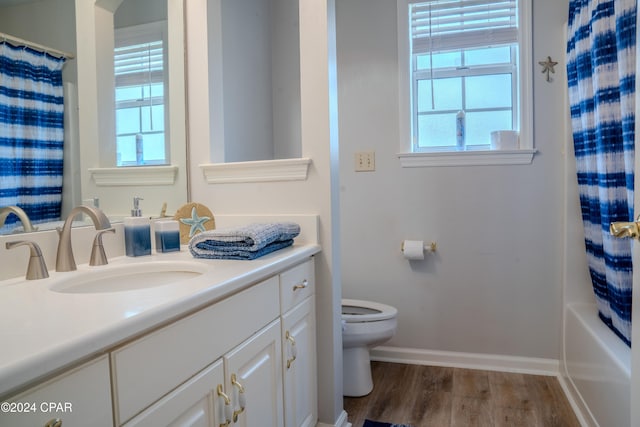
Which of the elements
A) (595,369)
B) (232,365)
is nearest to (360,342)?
(595,369)

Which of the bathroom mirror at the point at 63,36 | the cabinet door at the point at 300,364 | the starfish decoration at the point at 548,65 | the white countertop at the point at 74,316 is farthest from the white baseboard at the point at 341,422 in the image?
the starfish decoration at the point at 548,65

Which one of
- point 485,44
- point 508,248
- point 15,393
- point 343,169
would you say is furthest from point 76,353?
point 485,44

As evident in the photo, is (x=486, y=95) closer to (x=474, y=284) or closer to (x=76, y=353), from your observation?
(x=474, y=284)

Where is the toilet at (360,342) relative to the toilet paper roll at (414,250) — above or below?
below

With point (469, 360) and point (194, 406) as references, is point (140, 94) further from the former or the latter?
point (469, 360)

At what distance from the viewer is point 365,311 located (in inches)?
88.1

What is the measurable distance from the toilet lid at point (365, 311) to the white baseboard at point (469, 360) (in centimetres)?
40

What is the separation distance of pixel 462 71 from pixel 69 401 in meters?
2.32

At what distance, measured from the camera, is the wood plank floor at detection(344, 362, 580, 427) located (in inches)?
72.9

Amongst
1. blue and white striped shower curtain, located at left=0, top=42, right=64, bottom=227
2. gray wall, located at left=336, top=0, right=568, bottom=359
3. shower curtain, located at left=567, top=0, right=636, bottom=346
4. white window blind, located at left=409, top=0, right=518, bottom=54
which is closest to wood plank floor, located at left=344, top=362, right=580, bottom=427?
gray wall, located at left=336, top=0, right=568, bottom=359

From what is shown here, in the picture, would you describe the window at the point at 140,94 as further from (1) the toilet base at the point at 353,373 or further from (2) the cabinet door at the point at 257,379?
(1) the toilet base at the point at 353,373

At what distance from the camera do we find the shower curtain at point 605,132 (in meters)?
1.31

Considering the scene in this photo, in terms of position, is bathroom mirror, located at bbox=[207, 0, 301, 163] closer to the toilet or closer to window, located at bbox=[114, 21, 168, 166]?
window, located at bbox=[114, 21, 168, 166]

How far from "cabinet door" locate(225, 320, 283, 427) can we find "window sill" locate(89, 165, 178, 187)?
750mm
